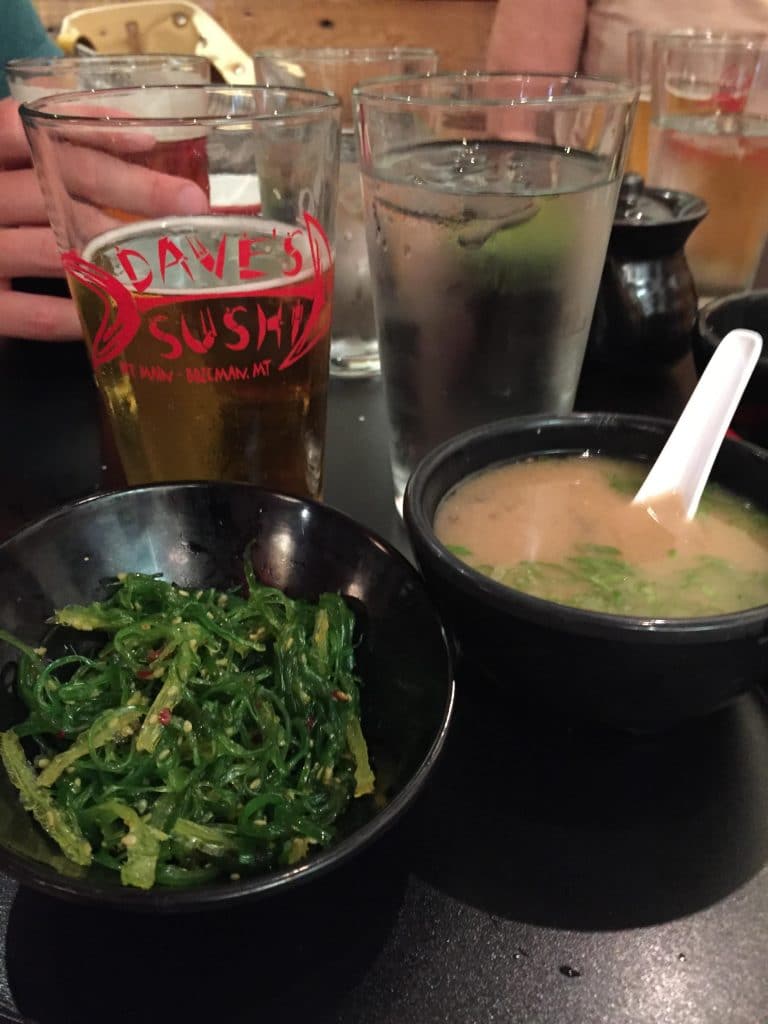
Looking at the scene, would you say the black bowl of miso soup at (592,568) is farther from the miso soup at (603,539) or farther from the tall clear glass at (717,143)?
the tall clear glass at (717,143)

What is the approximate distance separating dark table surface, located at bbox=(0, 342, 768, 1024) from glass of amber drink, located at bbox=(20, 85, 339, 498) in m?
0.34

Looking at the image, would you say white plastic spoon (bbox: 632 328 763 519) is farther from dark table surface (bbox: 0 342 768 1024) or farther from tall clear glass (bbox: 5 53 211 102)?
tall clear glass (bbox: 5 53 211 102)

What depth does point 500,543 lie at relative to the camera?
667mm

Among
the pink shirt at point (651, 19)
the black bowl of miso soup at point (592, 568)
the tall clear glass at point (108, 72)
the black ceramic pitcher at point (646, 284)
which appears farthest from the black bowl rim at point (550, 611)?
the pink shirt at point (651, 19)

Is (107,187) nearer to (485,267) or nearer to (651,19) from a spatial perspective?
(485,267)

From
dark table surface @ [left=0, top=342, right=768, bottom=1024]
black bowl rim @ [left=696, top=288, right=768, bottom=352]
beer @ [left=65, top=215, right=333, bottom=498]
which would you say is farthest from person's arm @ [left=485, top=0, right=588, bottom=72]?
dark table surface @ [left=0, top=342, right=768, bottom=1024]

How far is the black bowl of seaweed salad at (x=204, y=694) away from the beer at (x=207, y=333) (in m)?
0.08

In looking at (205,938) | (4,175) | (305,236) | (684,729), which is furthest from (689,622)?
(4,175)

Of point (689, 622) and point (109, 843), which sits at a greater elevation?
point (689, 622)

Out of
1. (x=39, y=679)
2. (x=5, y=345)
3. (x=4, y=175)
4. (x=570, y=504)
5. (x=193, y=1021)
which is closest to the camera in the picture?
(x=193, y=1021)

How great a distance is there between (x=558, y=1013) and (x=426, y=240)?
598 millimetres

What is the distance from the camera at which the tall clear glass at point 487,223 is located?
739 millimetres

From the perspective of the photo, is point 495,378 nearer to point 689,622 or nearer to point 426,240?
point 426,240

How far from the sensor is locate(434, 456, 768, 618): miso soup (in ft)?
2.01
